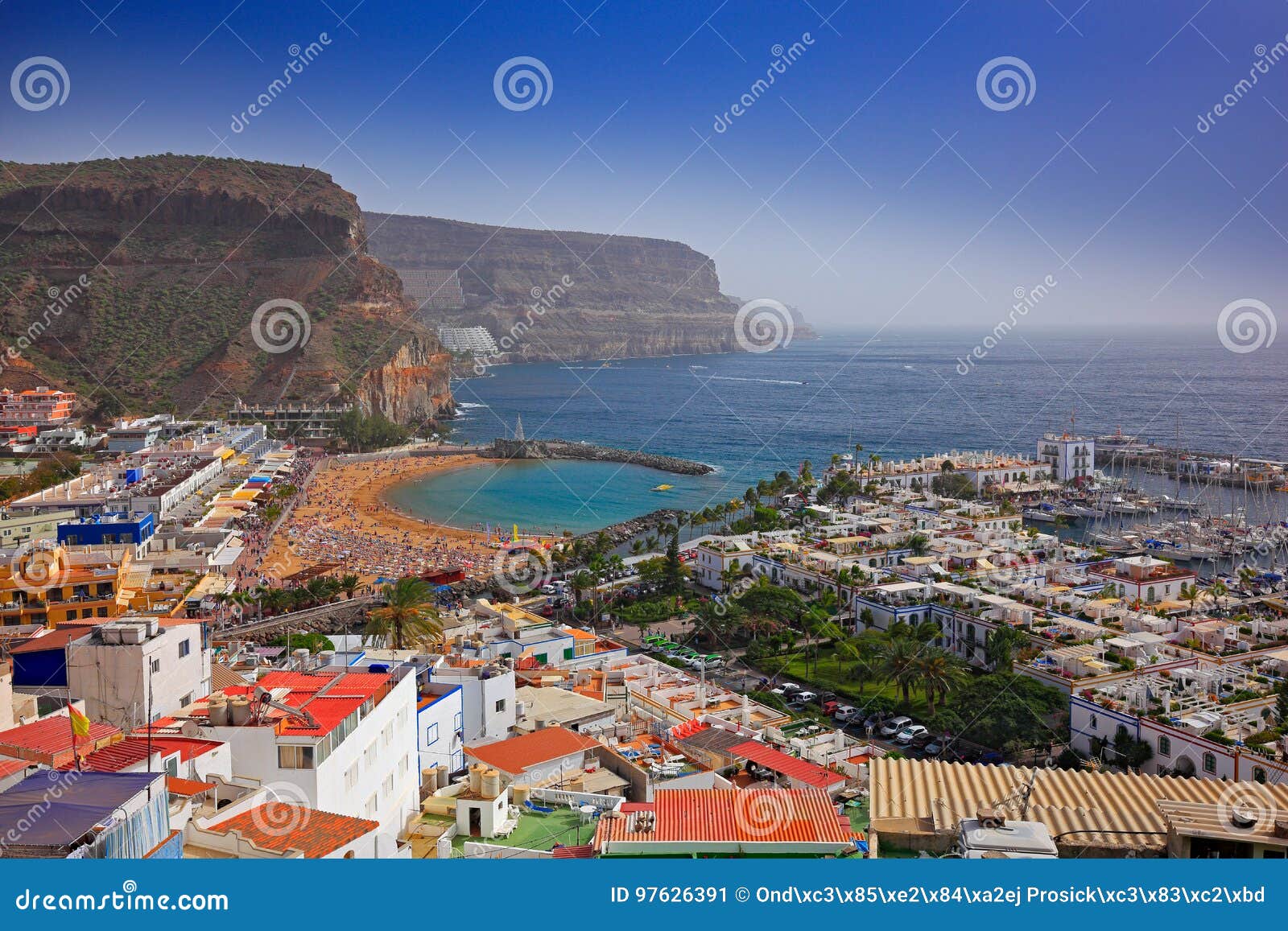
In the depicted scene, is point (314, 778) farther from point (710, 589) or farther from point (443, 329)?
point (443, 329)

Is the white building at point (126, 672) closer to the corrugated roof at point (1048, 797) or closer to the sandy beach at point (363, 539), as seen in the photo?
the corrugated roof at point (1048, 797)

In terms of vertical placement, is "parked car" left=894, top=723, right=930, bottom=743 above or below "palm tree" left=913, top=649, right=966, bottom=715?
below

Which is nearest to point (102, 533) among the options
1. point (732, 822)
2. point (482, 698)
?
point (482, 698)

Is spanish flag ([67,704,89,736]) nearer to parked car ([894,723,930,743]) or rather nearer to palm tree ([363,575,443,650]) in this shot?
palm tree ([363,575,443,650])

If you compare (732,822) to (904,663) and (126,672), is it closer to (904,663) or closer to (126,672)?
(126,672)

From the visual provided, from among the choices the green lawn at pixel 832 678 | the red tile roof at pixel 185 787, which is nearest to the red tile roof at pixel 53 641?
the red tile roof at pixel 185 787

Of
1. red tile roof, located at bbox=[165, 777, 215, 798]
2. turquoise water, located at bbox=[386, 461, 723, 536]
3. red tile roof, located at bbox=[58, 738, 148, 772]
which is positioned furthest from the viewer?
turquoise water, located at bbox=[386, 461, 723, 536]

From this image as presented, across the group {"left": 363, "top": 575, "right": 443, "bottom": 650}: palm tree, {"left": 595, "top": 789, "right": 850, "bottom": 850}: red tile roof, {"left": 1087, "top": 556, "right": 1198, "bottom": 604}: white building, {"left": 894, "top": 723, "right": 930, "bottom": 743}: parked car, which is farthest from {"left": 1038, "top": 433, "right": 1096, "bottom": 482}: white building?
{"left": 595, "top": 789, "right": 850, "bottom": 850}: red tile roof
